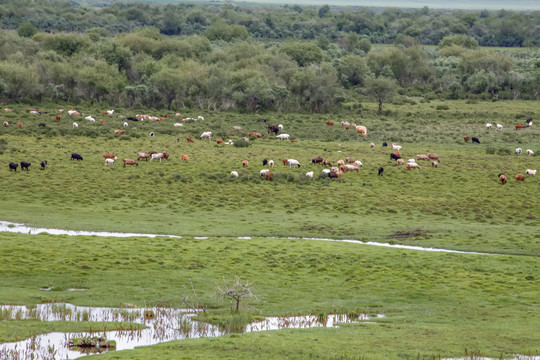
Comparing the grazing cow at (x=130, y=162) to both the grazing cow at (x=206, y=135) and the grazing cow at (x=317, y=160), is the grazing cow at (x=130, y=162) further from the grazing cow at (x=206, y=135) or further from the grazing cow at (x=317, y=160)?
the grazing cow at (x=206, y=135)

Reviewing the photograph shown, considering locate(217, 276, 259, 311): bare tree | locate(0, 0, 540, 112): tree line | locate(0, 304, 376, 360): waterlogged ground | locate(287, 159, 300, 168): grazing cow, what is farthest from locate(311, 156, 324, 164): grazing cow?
locate(0, 0, 540, 112): tree line

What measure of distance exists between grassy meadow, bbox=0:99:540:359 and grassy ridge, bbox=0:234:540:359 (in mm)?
82

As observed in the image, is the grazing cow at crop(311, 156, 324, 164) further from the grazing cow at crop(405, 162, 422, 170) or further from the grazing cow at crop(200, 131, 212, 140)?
the grazing cow at crop(200, 131, 212, 140)

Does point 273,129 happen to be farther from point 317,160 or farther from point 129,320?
point 129,320

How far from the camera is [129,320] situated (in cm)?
1878

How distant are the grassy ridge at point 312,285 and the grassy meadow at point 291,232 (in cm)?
8

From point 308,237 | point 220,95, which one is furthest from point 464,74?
point 308,237

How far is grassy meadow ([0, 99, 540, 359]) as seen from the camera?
714 inches

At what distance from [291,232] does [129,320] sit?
45.7 feet

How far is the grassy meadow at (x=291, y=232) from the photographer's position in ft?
59.5

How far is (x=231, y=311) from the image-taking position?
63.9 ft

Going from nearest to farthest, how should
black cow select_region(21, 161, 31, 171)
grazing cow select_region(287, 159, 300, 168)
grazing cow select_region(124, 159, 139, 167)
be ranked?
1. black cow select_region(21, 161, 31, 171)
2. grazing cow select_region(124, 159, 139, 167)
3. grazing cow select_region(287, 159, 300, 168)

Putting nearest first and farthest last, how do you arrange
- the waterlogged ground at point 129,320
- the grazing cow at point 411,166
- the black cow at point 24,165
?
the waterlogged ground at point 129,320, the black cow at point 24,165, the grazing cow at point 411,166

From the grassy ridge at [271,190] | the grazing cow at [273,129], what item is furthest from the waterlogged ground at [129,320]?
the grazing cow at [273,129]
